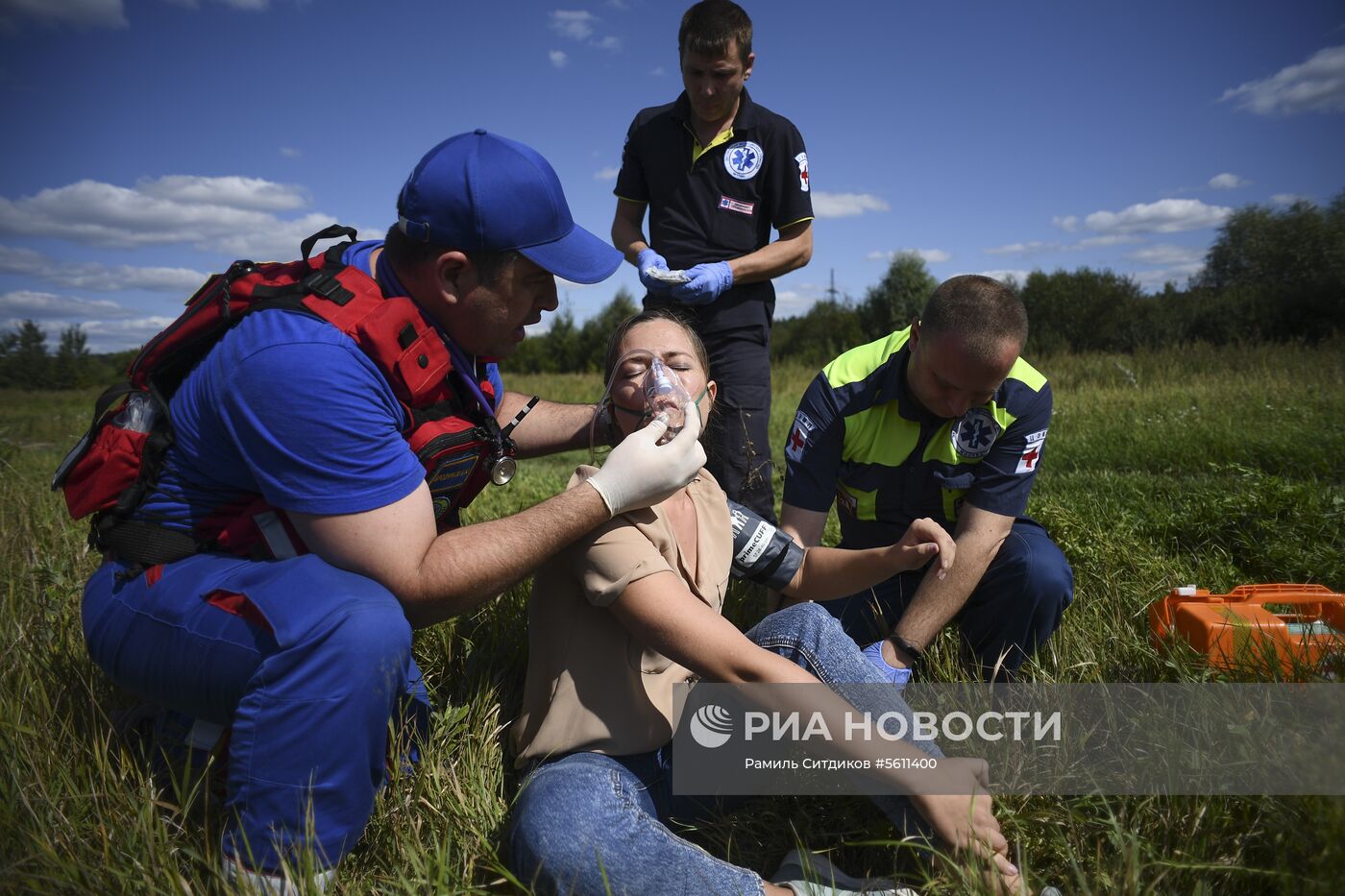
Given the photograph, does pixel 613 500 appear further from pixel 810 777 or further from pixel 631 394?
pixel 810 777

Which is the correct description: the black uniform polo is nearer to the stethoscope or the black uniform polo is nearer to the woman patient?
the woman patient

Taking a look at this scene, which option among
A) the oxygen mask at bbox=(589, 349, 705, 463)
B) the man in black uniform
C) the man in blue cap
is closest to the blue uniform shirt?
the oxygen mask at bbox=(589, 349, 705, 463)

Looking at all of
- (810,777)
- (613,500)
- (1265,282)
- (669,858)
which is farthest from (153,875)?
(1265,282)

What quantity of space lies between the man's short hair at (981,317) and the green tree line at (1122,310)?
1756 centimetres

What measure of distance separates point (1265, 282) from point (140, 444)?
108ft

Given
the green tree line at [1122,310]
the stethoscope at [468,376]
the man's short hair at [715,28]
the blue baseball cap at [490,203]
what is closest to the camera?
the blue baseball cap at [490,203]

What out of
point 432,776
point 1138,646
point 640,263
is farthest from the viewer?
point 640,263

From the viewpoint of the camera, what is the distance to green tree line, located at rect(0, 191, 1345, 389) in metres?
24.3

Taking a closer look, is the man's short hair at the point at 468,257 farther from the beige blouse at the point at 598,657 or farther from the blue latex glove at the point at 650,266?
the blue latex glove at the point at 650,266

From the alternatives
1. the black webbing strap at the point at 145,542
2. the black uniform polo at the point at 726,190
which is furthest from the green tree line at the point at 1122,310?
the black webbing strap at the point at 145,542

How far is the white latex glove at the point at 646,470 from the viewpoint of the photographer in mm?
1961

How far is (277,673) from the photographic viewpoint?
1699mm

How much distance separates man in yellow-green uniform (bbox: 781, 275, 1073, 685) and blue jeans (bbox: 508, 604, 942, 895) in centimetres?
60

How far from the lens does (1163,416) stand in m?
7.72
